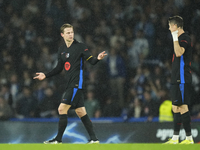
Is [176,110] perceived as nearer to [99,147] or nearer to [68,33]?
[99,147]

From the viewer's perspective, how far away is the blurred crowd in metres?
8.72

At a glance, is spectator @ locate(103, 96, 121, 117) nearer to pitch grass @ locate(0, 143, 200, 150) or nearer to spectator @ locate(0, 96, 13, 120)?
spectator @ locate(0, 96, 13, 120)

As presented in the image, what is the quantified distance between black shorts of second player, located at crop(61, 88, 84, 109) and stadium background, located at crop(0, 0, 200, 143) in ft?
8.37

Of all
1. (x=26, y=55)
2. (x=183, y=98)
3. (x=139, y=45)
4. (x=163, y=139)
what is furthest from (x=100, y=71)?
(x=183, y=98)

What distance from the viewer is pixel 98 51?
9523mm

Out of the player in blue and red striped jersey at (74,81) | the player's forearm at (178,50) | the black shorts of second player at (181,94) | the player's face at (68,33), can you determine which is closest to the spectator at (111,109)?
the player in blue and red striped jersey at (74,81)

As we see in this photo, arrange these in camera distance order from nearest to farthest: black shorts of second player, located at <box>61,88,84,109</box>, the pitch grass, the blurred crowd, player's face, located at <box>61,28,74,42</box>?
the pitch grass < black shorts of second player, located at <box>61,88,84,109</box> < player's face, located at <box>61,28,74,42</box> < the blurred crowd

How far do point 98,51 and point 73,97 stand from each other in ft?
14.7

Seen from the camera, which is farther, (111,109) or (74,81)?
(111,109)

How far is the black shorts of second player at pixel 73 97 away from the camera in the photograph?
5117mm

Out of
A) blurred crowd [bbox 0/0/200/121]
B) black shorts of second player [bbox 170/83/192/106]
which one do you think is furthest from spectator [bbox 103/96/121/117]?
black shorts of second player [bbox 170/83/192/106]

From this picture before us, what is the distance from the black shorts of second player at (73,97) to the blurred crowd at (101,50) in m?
3.32

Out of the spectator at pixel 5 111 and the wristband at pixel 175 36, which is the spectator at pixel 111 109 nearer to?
the spectator at pixel 5 111

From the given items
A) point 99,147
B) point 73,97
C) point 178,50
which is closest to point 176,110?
point 178,50
